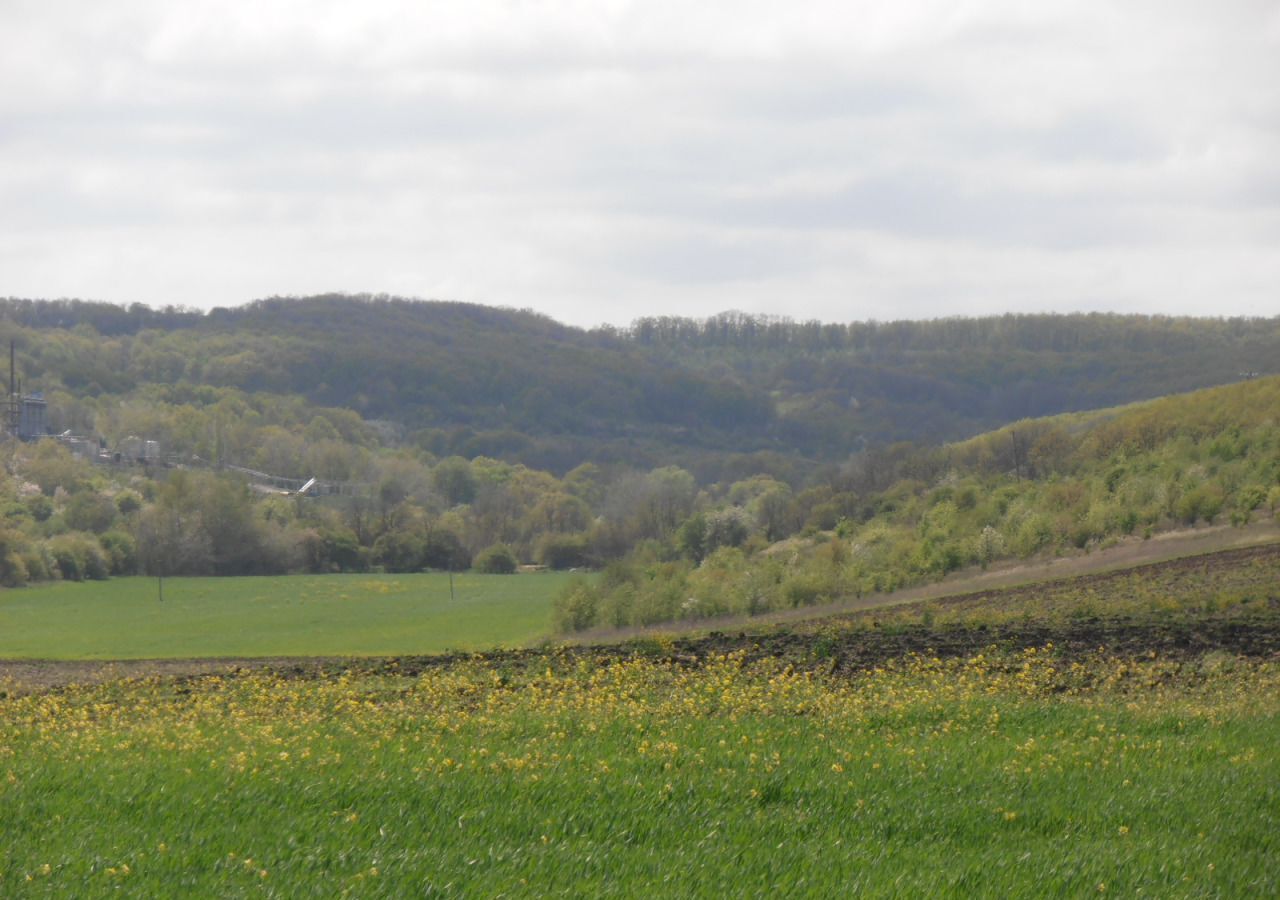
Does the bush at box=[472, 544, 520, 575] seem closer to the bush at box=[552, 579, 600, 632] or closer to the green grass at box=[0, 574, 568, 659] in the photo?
the green grass at box=[0, 574, 568, 659]

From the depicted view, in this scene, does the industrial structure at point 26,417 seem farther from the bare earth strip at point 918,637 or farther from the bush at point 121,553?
the bare earth strip at point 918,637

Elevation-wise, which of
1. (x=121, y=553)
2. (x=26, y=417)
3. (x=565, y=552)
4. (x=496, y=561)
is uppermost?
(x=26, y=417)

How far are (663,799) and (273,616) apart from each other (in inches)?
1936

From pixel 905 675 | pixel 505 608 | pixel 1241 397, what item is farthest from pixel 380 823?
pixel 1241 397

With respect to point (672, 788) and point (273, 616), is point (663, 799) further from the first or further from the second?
point (273, 616)

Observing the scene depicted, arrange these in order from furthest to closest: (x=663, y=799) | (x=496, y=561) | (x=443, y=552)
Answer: (x=443, y=552) → (x=496, y=561) → (x=663, y=799)

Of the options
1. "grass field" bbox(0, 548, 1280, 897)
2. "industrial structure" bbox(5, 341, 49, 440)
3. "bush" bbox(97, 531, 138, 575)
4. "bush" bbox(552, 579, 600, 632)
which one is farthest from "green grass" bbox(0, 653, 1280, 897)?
"industrial structure" bbox(5, 341, 49, 440)

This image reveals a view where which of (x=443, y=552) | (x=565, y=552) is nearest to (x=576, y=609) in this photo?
(x=565, y=552)

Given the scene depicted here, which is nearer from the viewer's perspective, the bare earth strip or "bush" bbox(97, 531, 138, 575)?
the bare earth strip

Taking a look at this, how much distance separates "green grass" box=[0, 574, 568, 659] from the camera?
4025 cm

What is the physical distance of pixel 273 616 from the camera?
56.8 metres

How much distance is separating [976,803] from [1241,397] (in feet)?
170

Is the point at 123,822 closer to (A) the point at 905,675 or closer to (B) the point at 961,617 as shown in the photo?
(A) the point at 905,675

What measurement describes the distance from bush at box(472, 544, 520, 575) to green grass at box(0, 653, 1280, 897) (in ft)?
268
